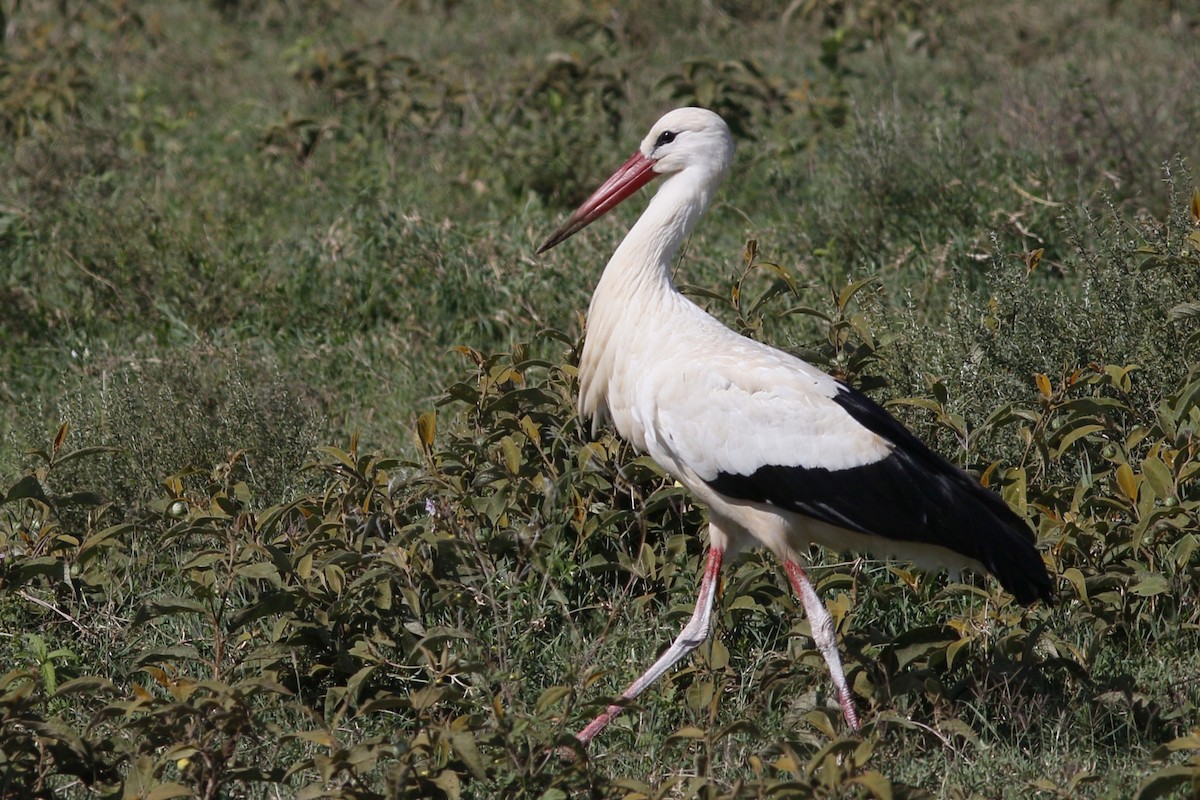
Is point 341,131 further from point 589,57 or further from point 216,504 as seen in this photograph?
point 216,504

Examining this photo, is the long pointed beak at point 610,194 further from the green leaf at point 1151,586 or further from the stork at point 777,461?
the green leaf at point 1151,586

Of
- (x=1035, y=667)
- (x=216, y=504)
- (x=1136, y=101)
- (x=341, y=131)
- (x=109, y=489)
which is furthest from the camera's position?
(x=341, y=131)

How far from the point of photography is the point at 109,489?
4.69 metres

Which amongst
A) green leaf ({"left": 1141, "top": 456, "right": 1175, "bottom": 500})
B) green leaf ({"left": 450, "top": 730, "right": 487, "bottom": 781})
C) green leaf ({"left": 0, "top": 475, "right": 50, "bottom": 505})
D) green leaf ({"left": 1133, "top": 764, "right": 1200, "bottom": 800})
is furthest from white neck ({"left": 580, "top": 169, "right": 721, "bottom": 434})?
green leaf ({"left": 1133, "top": 764, "right": 1200, "bottom": 800})

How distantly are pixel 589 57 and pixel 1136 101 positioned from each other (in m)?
2.89

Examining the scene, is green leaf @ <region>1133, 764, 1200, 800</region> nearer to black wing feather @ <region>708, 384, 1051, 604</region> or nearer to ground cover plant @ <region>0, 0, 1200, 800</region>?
ground cover plant @ <region>0, 0, 1200, 800</region>

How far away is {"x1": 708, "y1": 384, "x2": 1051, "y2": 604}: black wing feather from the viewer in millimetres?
3553

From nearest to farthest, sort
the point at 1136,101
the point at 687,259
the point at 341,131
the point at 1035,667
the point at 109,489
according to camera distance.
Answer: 1. the point at 1035,667
2. the point at 109,489
3. the point at 687,259
4. the point at 1136,101
5. the point at 341,131

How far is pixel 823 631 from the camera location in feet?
11.9

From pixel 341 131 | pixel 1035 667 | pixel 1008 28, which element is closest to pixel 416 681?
pixel 1035 667

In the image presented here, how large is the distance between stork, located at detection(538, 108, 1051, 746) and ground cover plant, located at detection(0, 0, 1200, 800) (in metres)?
0.16

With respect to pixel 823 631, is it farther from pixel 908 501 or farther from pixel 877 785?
pixel 877 785

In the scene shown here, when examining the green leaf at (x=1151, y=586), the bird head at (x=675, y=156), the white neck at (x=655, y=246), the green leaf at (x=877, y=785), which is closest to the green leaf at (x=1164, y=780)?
the green leaf at (x=877, y=785)

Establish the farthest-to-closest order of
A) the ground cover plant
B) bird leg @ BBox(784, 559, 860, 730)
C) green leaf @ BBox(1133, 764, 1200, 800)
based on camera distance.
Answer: bird leg @ BBox(784, 559, 860, 730) → the ground cover plant → green leaf @ BBox(1133, 764, 1200, 800)
